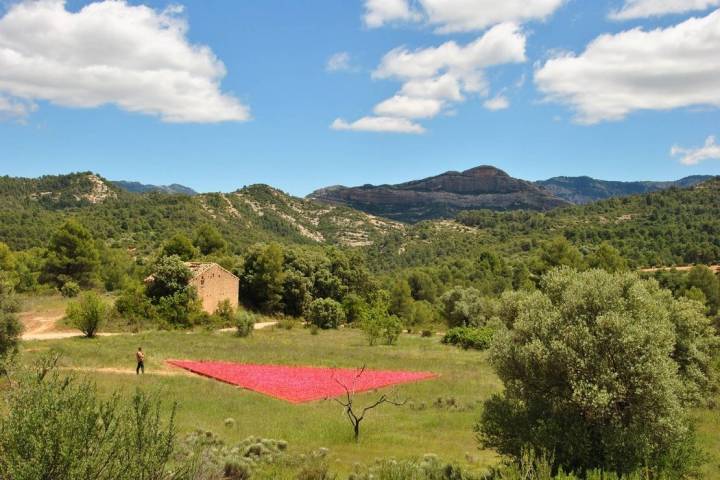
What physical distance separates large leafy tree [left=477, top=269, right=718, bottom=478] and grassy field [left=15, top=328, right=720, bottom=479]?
3.04 m

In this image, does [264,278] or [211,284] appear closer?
[211,284]

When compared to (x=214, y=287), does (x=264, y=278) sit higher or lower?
higher

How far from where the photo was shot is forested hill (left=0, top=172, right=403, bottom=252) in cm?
9588

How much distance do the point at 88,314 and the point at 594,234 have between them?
323 feet

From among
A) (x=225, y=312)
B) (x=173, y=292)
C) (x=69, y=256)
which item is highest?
(x=69, y=256)

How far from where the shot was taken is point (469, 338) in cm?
4384

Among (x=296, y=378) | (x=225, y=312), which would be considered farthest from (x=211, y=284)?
(x=296, y=378)

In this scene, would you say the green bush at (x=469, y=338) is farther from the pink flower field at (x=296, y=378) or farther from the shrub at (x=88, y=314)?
the shrub at (x=88, y=314)

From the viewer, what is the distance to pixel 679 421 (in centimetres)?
1128

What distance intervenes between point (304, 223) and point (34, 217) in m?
84.8

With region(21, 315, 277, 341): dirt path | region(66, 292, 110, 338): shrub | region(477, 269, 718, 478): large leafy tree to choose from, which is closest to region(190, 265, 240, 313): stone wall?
region(21, 315, 277, 341): dirt path

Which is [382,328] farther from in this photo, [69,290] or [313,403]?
[69,290]

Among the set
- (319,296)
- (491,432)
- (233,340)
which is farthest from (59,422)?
(319,296)

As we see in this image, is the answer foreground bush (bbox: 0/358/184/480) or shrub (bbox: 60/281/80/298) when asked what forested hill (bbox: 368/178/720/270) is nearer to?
shrub (bbox: 60/281/80/298)
